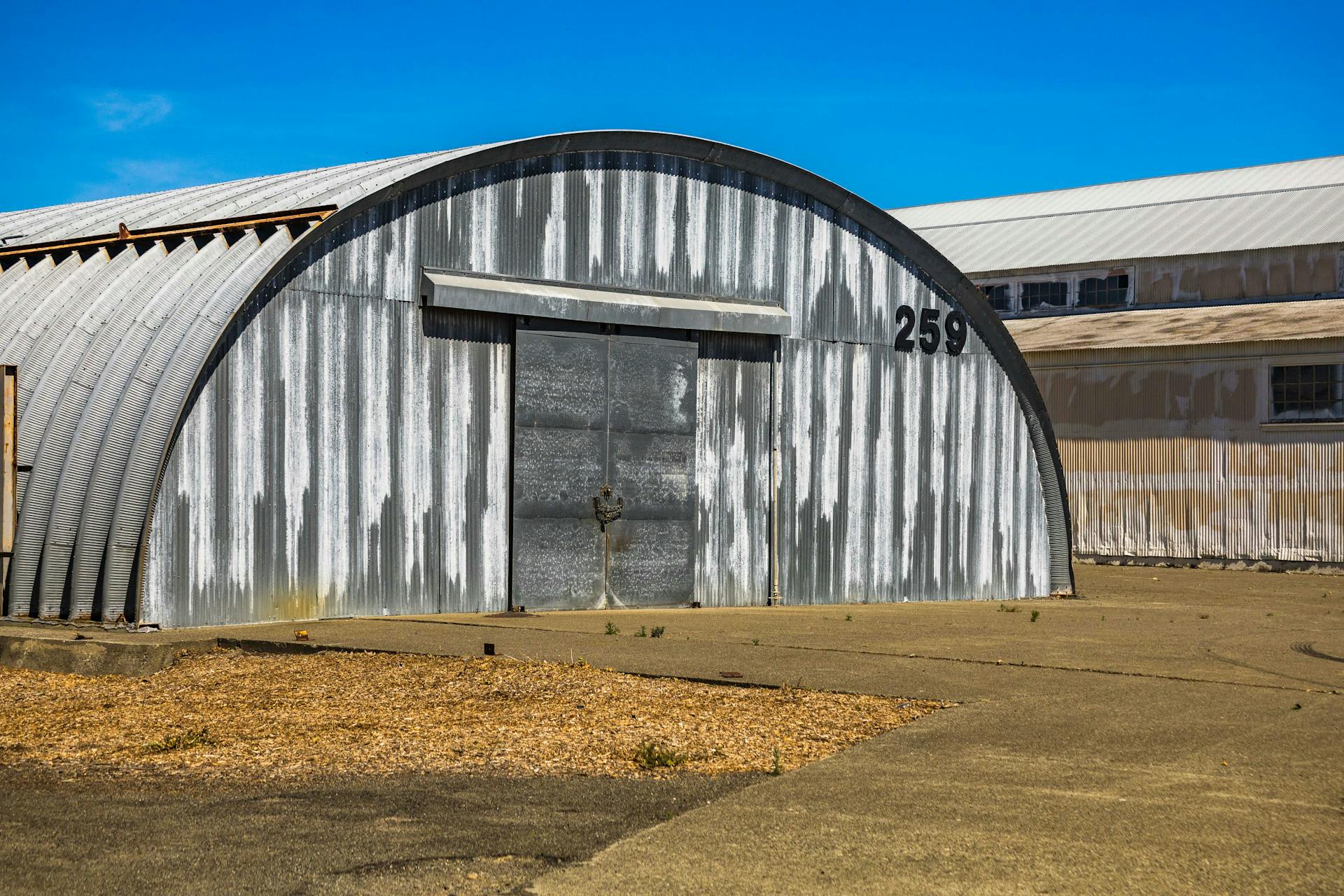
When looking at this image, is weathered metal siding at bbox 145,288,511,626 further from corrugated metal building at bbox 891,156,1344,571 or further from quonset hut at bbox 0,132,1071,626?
corrugated metal building at bbox 891,156,1344,571

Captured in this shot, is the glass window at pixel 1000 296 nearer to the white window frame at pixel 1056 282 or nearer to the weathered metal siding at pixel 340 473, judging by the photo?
the white window frame at pixel 1056 282

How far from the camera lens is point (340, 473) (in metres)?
15.6

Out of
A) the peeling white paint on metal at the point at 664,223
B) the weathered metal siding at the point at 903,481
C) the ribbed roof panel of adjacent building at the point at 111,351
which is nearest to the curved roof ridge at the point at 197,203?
the ribbed roof panel of adjacent building at the point at 111,351

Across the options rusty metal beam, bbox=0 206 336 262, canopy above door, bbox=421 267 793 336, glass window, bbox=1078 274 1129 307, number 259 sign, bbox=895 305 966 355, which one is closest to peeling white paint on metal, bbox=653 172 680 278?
canopy above door, bbox=421 267 793 336

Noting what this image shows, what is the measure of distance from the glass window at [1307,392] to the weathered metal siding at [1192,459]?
213 mm

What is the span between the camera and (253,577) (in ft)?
49.0

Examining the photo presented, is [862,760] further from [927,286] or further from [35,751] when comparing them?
[927,286]

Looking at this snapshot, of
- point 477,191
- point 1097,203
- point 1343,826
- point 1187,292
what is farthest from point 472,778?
point 1097,203

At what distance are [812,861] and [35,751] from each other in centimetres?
443

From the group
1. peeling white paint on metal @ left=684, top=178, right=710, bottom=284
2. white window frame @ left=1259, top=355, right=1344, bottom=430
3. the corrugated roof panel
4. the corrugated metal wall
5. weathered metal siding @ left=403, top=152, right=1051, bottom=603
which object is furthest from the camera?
the corrugated roof panel

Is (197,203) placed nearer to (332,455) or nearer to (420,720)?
(332,455)

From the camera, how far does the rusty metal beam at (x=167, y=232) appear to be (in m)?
15.8

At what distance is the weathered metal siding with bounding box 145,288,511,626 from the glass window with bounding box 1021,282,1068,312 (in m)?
27.9

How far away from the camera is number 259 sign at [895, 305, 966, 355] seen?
20312mm
